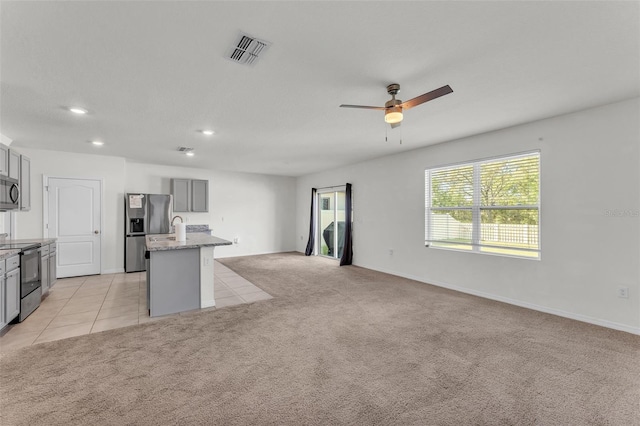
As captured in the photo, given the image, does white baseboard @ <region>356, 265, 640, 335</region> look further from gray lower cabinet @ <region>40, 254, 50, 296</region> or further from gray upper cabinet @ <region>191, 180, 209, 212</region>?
gray lower cabinet @ <region>40, 254, 50, 296</region>

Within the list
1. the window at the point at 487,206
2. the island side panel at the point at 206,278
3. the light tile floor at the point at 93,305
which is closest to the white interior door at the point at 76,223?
the light tile floor at the point at 93,305

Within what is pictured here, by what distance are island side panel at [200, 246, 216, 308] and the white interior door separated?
3535 millimetres

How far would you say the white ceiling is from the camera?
5.81 ft

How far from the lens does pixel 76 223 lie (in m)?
5.62

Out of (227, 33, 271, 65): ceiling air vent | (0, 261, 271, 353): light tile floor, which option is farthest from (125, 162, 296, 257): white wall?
(227, 33, 271, 65): ceiling air vent

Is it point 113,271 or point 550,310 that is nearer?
point 550,310

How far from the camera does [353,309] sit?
12.7 feet

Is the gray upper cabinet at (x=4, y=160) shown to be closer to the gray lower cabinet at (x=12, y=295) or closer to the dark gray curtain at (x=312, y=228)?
the gray lower cabinet at (x=12, y=295)

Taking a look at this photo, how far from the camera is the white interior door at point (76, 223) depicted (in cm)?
545

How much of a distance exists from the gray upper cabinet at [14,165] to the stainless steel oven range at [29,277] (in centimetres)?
102

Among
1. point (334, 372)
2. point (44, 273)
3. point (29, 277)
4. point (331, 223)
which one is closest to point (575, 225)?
point (334, 372)

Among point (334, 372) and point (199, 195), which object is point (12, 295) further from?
point (199, 195)

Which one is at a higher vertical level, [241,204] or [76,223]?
[241,204]

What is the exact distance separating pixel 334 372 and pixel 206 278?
2.38 meters
